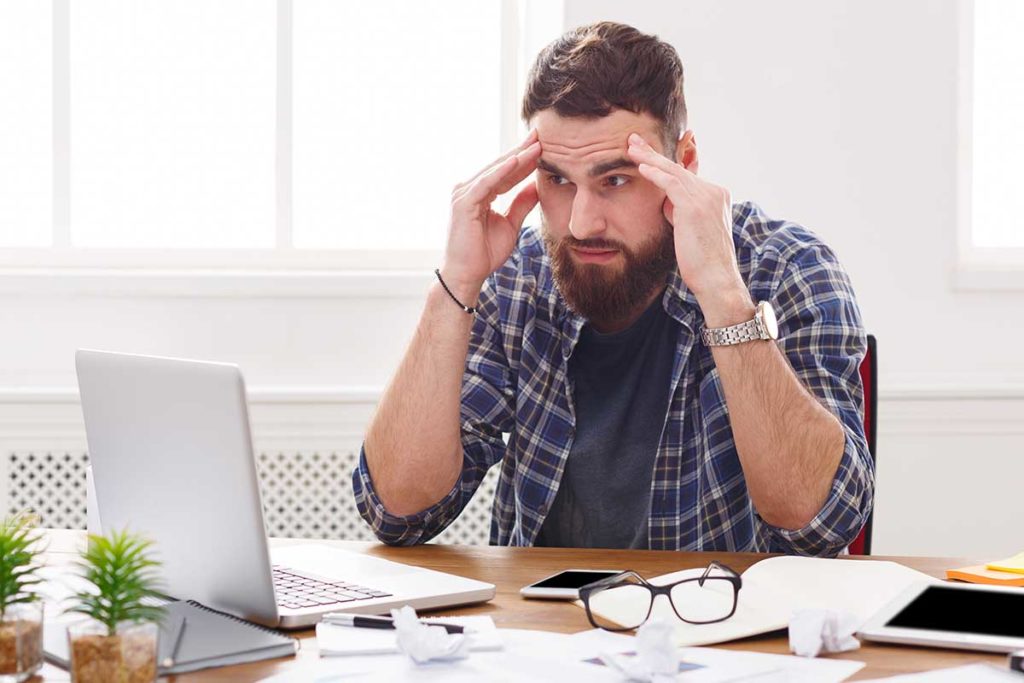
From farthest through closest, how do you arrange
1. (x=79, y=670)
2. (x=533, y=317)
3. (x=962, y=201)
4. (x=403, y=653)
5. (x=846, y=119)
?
(x=962, y=201) → (x=846, y=119) → (x=533, y=317) → (x=403, y=653) → (x=79, y=670)

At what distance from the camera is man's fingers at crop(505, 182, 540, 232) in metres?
1.74

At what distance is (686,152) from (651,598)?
82 centimetres

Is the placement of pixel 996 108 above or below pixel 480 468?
above

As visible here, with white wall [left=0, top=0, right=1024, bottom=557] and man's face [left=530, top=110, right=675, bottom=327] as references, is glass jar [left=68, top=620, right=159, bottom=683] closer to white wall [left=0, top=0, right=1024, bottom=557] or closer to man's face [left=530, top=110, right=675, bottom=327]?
man's face [left=530, top=110, right=675, bottom=327]

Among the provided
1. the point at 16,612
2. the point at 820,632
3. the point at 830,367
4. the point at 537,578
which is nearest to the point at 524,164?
the point at 830,367

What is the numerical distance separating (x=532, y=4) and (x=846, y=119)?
0.83 m

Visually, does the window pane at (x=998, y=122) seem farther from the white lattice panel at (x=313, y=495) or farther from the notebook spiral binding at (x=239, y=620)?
the notebook spiral binding at (x=239, y=620)

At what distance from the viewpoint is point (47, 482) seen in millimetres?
3004

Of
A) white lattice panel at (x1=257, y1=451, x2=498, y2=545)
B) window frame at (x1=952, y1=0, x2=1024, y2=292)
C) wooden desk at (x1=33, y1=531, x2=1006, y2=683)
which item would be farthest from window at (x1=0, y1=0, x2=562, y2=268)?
wooden desk at (x1=33, y1=531, x2=1006, y2=683)

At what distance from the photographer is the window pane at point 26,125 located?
3.22 meters

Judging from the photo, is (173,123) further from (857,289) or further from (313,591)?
(313,591)

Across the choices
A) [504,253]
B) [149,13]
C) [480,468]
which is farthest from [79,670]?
[149,13]

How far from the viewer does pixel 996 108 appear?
3270 millimetres

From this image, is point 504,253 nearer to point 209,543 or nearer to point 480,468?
point 480,468
